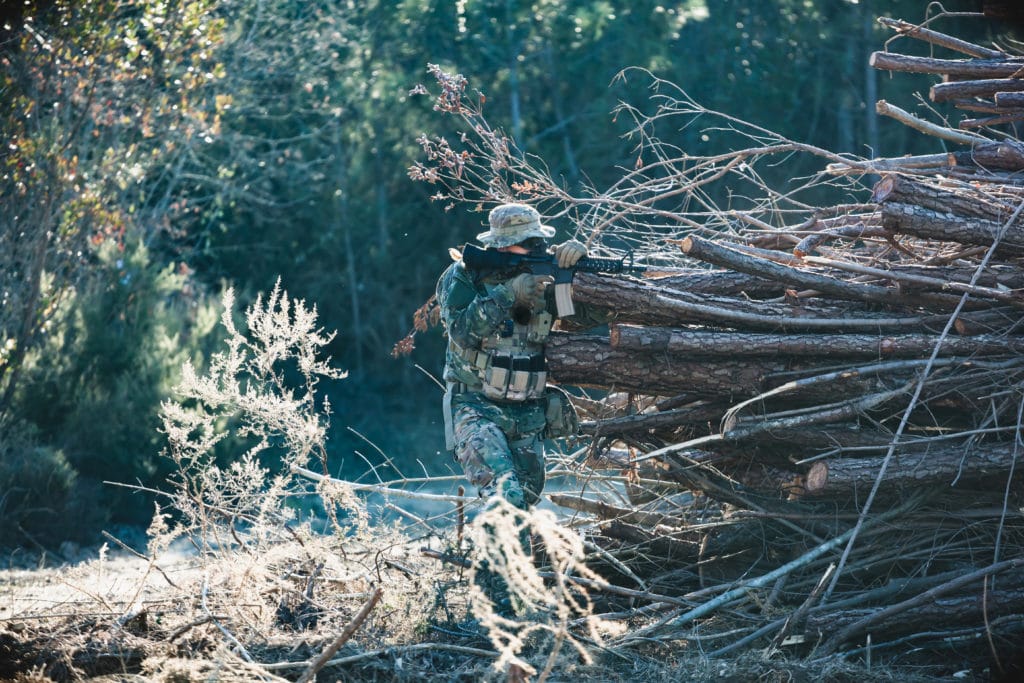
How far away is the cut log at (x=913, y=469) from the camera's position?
5.19 m

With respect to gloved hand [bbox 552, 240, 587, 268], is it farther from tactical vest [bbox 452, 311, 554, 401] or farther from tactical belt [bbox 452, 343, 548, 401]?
tactical belt [bbox 452, 343, 548, 401]

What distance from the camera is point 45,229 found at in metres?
9.48

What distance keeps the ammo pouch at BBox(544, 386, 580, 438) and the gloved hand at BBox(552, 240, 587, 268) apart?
0.77 meters

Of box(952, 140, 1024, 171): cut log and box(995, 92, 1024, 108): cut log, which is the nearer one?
box(952, 140, 1024, 171): cut log

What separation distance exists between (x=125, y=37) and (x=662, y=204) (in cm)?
704

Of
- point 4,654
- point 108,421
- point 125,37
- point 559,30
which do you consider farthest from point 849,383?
point 559,30

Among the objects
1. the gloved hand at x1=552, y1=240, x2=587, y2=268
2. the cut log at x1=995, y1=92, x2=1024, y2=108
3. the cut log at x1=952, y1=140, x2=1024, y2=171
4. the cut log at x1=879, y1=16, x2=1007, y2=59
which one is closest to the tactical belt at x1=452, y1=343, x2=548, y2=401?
the gloved hand at x1=552, y1=240, x2=587, y2=268

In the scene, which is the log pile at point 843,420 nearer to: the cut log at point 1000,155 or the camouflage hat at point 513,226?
the camouflage hat at point 513,226

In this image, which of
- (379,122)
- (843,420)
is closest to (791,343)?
(843,420)

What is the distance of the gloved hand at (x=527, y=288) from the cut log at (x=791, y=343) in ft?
1.36

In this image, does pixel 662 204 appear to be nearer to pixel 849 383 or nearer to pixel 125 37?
pixel 125 37

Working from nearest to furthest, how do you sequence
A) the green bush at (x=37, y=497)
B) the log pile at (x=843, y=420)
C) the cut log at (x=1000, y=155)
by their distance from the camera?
the log pile at (x=843, y=420)
the cut log at (x=1000, y=155)
the green bush at (x=37, y=497)

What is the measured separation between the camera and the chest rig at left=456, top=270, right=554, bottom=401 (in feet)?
17.9

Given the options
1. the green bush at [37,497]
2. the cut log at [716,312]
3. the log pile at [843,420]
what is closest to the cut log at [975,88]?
the log pile at [843,420]
